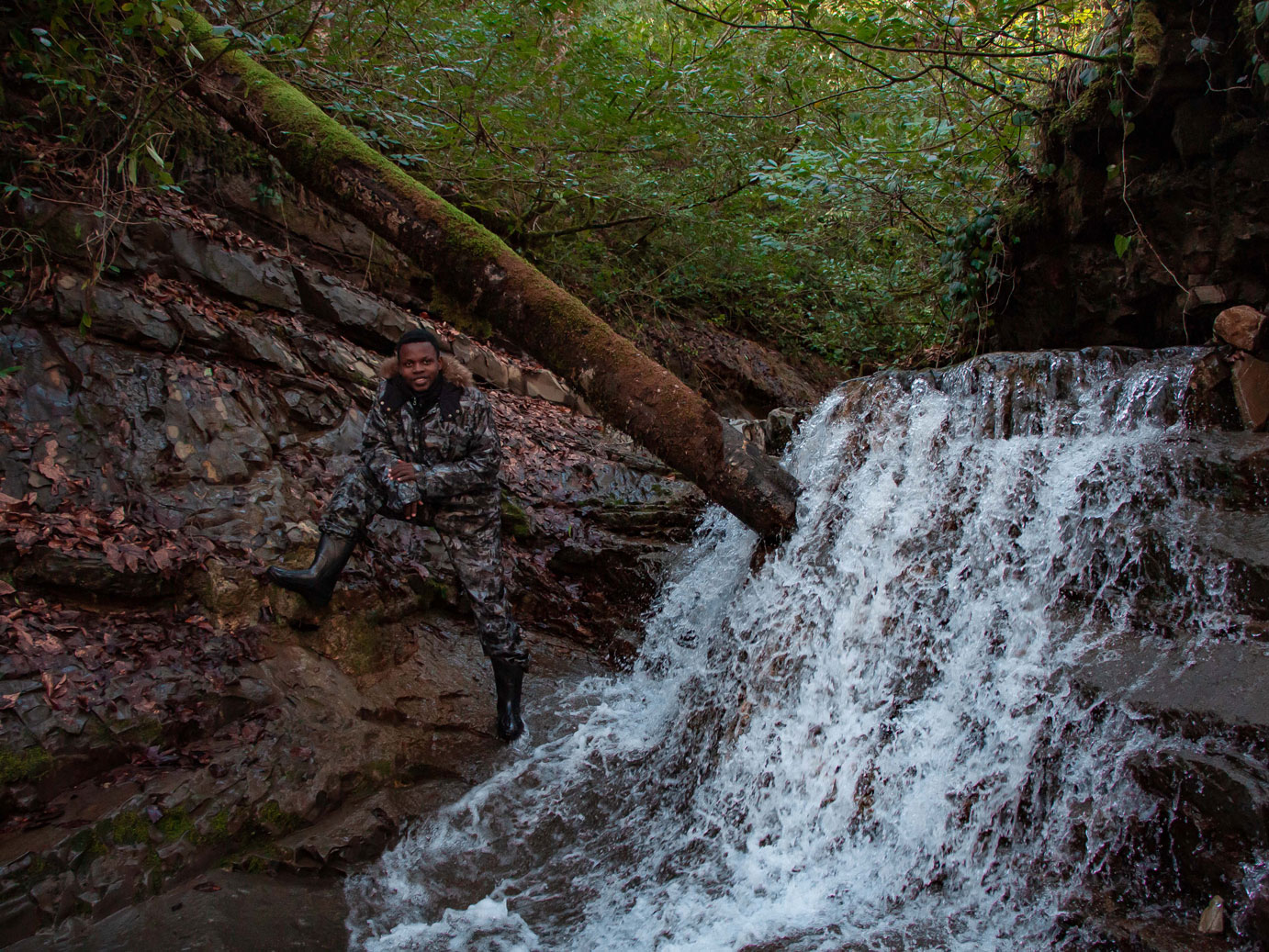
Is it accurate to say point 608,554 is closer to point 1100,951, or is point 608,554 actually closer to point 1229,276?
point 1100,951

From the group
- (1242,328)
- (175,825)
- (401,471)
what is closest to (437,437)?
(401,471)

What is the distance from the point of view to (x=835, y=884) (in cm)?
345

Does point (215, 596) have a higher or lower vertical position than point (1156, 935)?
higher

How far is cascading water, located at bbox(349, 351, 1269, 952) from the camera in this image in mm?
3211

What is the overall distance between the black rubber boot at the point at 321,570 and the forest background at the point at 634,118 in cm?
244

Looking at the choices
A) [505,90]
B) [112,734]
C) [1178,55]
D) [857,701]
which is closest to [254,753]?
[112,734]

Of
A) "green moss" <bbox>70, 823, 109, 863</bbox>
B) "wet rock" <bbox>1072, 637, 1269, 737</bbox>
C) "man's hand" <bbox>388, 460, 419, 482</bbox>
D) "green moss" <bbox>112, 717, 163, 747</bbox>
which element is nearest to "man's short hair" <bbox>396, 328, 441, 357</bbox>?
"man's hand" <bbox>388, 460, 419, 482</bbox>

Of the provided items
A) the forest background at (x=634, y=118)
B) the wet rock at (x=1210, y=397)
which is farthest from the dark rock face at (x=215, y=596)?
the wet rock at (x=1210, y=397)

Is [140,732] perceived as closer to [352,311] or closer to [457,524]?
[457,524]

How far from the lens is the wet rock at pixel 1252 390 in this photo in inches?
178

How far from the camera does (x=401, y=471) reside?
405 centimetres

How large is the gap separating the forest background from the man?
1.95 meters

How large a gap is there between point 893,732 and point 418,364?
3.26 m

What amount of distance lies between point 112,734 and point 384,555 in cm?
212
